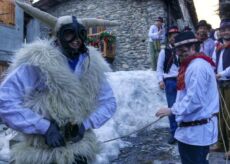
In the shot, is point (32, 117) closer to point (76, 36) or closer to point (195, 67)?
point (76, 36)

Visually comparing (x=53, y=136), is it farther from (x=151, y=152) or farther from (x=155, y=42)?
(x=155, y=42)

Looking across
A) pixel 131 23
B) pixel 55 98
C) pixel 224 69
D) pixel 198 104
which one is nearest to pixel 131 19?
pixel 131 23

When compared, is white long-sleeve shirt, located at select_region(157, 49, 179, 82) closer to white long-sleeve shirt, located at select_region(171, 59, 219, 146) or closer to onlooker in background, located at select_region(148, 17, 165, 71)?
white long-sleeve shirt, located at select_region(171, 59, 219, 146)

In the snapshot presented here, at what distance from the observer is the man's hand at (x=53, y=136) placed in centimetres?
254

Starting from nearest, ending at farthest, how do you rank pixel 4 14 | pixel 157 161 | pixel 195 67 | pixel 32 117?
pixel 32 117, pixel 195 67, pixel 157 161, pixel 4 14

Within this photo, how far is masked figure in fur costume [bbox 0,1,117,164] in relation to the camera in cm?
256

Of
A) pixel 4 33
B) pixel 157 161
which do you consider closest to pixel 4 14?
pixel 4 33

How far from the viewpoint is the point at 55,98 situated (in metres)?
2.64

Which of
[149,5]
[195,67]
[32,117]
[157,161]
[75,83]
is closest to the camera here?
[32,117]

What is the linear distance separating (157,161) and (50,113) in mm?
3407

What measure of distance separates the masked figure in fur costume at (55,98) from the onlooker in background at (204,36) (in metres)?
3.94

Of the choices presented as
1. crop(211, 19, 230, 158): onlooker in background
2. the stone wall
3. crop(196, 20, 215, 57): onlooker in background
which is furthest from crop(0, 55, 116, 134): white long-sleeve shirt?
the stone wall

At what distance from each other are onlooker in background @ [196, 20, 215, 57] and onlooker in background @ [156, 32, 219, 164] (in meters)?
2.97

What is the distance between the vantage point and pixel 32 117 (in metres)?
2.55
